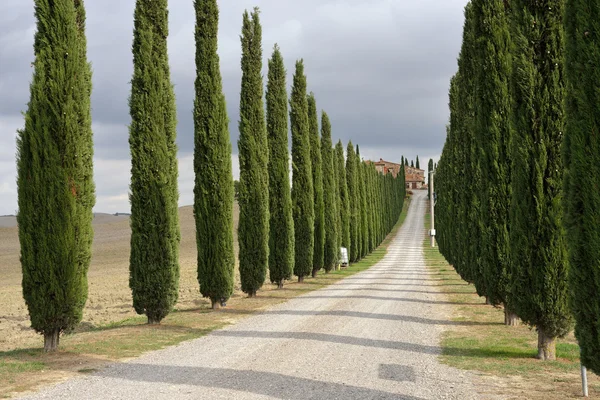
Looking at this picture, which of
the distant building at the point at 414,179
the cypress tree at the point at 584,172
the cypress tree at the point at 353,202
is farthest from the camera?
the distant building at the point at 414,179

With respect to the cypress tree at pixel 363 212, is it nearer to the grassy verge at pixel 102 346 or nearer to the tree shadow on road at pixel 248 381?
the grassy verge at pixel 102 346

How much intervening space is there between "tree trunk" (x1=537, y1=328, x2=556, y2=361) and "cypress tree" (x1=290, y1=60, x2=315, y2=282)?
17.0 meters

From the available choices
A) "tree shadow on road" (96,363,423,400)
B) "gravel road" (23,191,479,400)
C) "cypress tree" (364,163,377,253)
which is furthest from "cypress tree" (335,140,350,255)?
"tree shadow on road" (96,363,423,400)

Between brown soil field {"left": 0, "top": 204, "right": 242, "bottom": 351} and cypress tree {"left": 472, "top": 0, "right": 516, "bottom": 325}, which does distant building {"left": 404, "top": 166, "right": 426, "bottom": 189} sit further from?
cypress tree {"left": 472, "top": 0, "right": 516, "bottom": 325}

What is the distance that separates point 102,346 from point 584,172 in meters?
Answer: 8.68

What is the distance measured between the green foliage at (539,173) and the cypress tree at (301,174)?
1733cm

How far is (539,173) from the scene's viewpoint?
877 cm

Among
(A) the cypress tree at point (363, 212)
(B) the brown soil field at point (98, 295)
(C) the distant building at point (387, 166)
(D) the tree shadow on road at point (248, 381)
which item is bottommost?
(B) the brown soil field at point (98, 295)

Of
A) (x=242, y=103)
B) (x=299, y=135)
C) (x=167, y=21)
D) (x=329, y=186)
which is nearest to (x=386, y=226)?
(x=329, y=186)

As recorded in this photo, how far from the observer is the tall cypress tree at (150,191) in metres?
12.9

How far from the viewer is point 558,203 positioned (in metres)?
8.66

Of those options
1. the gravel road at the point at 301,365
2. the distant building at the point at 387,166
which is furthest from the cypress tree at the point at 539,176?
the distant building at the point at 387,166

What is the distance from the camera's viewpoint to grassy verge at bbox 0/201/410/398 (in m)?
7.97

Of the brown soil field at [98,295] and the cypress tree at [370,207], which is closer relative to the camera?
the brown soil field at [98,295]
